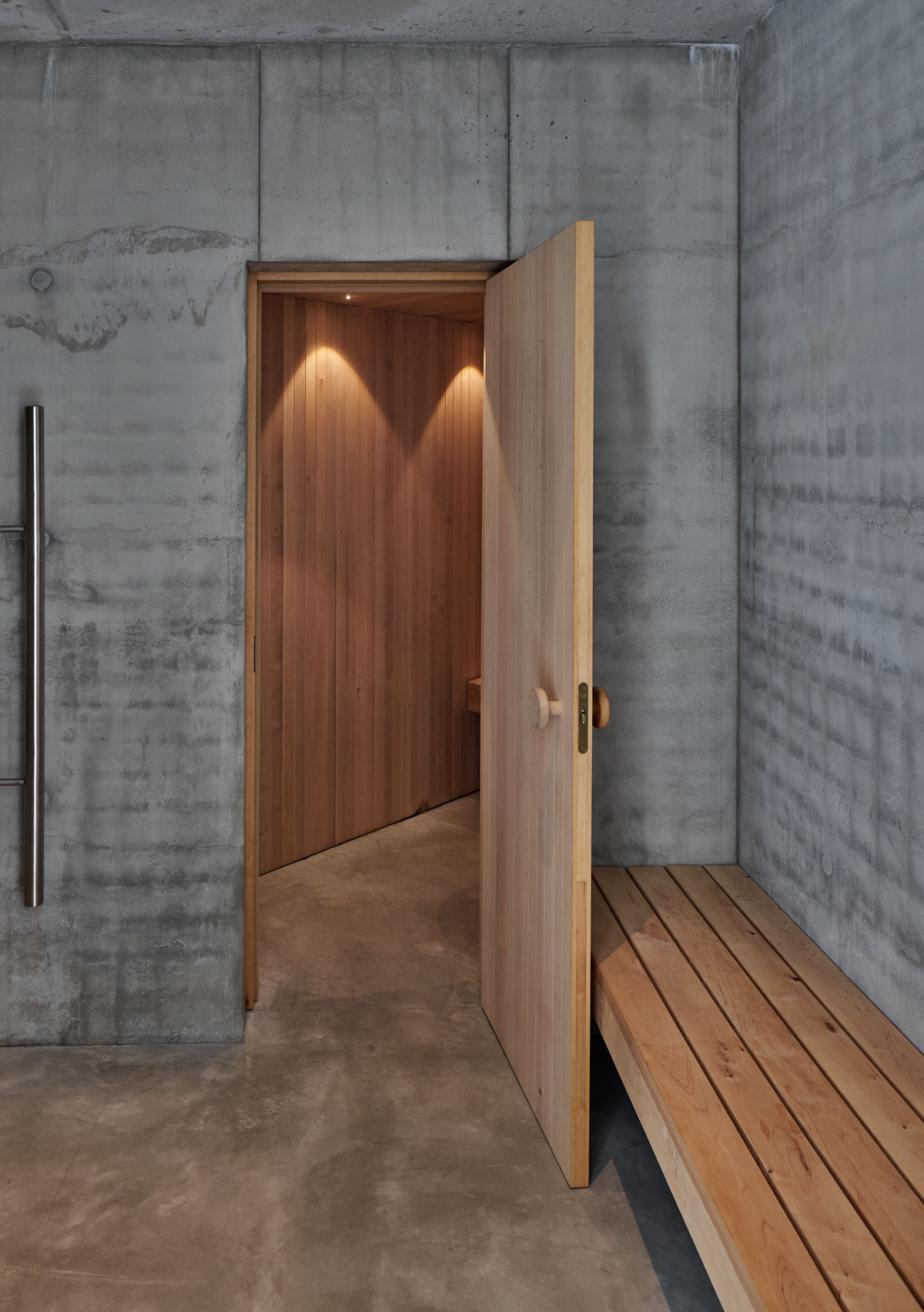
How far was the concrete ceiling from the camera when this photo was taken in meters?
2.66

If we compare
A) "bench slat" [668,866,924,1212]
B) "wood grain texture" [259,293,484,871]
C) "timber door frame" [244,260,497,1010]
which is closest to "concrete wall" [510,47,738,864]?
"timber door frame" [244,260,497,1010]

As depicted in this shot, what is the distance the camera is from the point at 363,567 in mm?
4809

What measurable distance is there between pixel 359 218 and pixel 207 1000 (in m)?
2.24

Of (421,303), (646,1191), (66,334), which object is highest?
(421,303)

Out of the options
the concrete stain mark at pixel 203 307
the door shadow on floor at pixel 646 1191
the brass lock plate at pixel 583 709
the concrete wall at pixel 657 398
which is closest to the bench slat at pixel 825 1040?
the concrete wall at pixel 657 398

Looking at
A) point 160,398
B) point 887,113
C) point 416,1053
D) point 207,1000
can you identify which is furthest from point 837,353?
point 207,1000

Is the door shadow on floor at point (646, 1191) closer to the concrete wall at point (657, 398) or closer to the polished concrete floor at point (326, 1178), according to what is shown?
the polished concrete floor at point (326, 1178)

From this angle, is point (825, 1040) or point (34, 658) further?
point (34, 658)

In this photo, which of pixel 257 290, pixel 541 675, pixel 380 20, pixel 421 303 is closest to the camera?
pixel 541 675

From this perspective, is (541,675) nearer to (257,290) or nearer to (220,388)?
(220,388)

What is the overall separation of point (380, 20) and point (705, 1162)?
2.75 meters

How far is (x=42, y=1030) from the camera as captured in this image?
3.02 m

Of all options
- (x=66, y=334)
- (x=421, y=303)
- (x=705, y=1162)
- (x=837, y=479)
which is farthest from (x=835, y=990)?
(x=421, y=303)

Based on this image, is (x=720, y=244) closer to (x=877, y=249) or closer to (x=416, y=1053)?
(x=877, y=249)
